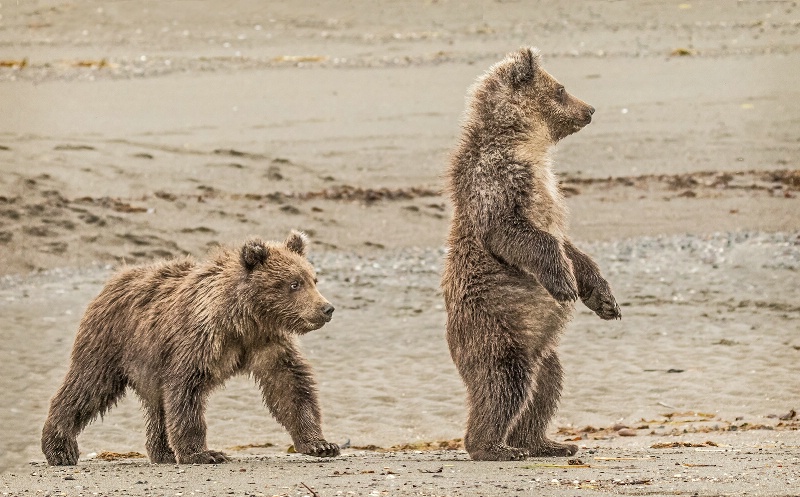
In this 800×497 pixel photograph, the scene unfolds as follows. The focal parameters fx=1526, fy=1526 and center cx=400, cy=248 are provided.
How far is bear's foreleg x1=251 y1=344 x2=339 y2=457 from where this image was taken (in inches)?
315

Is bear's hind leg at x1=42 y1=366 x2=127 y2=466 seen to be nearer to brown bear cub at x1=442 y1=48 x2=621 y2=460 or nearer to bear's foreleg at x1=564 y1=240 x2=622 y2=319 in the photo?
brown bear cub at x1=442 y1=48 x2=621 y2=460

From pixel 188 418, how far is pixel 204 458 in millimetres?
224

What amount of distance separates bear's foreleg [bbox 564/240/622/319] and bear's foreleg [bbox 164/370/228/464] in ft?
6.48

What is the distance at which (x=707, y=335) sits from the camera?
1222 centimetres

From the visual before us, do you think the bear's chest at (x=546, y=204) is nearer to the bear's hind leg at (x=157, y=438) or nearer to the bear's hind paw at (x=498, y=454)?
the bear's hind paw at (x=498, y=454)

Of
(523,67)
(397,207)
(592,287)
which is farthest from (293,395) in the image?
(397,207)

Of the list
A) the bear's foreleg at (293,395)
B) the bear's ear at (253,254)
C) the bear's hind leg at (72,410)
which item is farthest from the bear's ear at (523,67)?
the bear's hind leg at (72,410)

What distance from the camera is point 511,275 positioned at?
7566 mm

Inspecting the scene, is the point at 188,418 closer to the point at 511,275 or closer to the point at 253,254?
the point at 253,254

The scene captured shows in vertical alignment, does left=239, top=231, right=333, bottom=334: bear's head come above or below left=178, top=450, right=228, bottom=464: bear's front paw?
above

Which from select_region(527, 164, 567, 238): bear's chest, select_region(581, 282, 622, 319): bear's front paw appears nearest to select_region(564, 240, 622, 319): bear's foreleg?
select_region(581, 282, 622, 319): bear's front paw

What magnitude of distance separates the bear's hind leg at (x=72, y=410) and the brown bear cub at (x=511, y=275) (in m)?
1.99

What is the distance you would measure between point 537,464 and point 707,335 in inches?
209

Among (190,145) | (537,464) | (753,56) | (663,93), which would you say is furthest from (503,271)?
(753,56)
